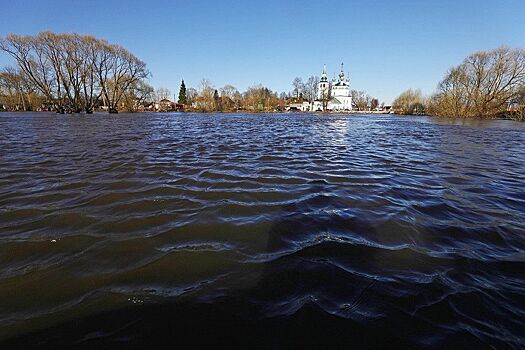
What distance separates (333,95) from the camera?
452 ft

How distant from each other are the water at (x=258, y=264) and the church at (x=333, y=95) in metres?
134

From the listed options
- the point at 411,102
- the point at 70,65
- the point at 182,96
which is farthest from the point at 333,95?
the point at 70,65

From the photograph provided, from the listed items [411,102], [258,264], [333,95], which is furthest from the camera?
[333,95]

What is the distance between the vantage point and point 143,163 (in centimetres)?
714

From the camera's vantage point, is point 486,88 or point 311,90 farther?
point 311,90

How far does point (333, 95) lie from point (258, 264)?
5774 inches

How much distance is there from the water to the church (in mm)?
134100

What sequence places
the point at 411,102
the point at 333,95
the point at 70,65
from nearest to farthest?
the point at 70,65, the point at 411,102, the point at 333,95

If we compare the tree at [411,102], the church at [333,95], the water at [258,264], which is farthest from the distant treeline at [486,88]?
the church at [333,95]

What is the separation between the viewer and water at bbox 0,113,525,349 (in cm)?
185

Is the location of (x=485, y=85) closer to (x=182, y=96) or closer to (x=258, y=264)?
(x=258, y=264)

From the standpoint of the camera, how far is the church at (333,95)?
133 meters

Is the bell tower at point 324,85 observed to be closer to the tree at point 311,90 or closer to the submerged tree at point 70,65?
the tree at point 311,90

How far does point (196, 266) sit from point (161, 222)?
3.87 feet
